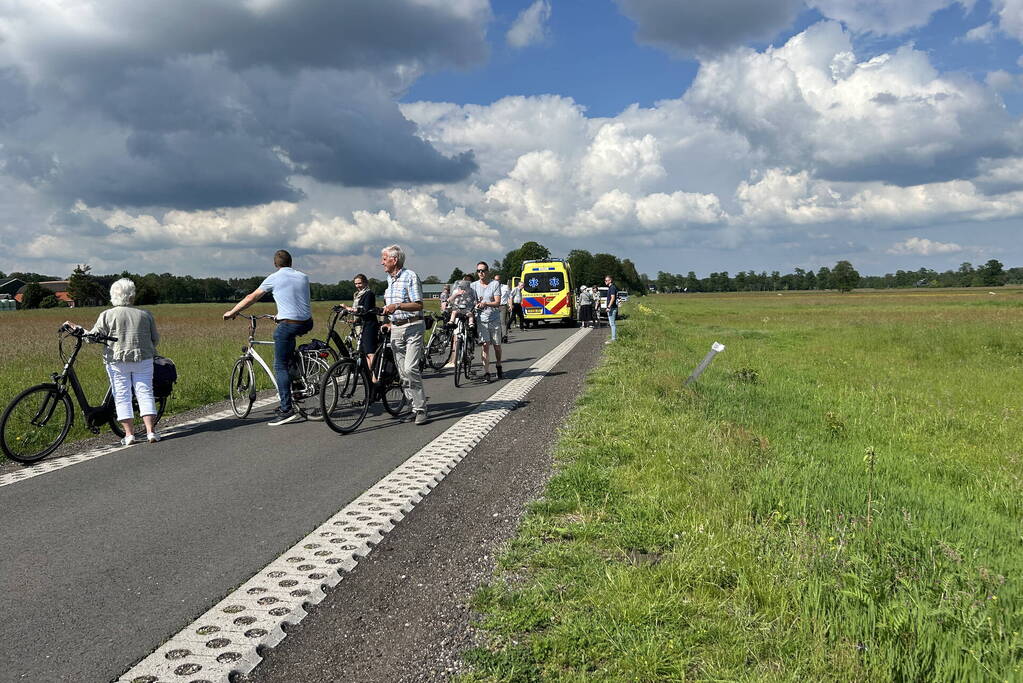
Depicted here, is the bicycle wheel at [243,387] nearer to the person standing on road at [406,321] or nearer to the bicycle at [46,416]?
the bicycle at [46,416]

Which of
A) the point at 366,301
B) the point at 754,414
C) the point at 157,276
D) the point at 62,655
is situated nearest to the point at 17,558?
the point at 62,655

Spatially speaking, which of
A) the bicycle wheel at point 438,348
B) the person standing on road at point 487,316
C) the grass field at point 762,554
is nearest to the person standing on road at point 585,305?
the bicycle wheel at point 438,348

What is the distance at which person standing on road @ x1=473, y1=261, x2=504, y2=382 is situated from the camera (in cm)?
1227

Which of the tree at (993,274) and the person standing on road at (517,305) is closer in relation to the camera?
the person standing on road at (517,305)

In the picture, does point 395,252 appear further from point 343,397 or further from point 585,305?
point 585,305

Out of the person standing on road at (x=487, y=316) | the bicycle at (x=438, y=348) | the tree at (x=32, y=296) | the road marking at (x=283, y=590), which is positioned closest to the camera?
the road marking at (x=283, y=590)

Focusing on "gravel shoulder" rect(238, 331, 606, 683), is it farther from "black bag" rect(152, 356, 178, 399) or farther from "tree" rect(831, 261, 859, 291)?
"tree" rect(831, 261, 859, 291)

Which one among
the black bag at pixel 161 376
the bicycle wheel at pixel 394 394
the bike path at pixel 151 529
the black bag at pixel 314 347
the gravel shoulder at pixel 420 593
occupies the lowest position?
the gravel shoulder at pixel 420 593

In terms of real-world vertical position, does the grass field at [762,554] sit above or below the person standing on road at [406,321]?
below

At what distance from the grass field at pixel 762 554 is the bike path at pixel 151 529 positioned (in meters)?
1.55

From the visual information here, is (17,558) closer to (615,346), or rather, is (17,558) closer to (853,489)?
(853,489)

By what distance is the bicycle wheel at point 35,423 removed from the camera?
6.28m

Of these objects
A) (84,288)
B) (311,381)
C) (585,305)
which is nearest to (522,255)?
(84,288)

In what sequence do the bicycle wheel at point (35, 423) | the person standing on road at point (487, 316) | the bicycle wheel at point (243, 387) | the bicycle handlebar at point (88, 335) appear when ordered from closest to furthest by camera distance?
the bicycle wheel at point (35, 423) → the bicycle handlebar at point (88, 335) → the bicycle wheel at point (243, 387) → the person standing on road at point (487, 316)
